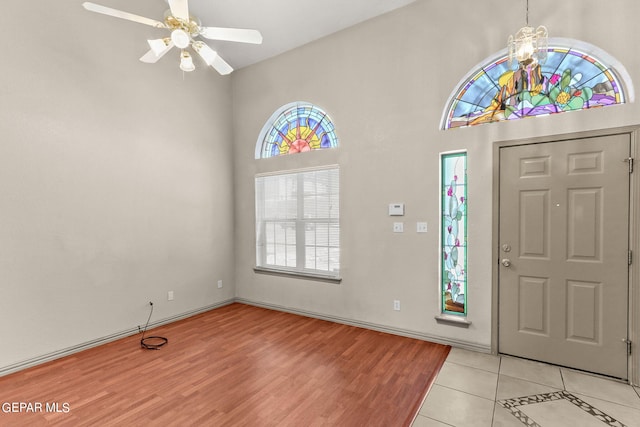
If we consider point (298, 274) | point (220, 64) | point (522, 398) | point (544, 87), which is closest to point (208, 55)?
point (220, 64)

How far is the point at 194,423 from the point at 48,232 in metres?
2.37

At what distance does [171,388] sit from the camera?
240 cm

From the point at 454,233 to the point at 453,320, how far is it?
2.98 ft

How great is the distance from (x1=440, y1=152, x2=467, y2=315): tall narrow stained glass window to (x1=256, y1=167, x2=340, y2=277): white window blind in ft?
4.24

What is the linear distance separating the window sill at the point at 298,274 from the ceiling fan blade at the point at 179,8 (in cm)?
307

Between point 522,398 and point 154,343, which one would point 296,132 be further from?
point 522,398

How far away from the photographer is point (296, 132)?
4.32m

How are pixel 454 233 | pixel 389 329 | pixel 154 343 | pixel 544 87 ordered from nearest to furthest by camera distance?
pixel 544 87
pixel 454 233
pixel 154 343
pixel 389 329

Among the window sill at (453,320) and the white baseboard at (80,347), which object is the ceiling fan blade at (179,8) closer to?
the white baseboard at (80,347)

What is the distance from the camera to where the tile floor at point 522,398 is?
199 cm

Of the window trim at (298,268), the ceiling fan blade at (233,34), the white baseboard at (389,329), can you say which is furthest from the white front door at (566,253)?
the ceiling fan blade at (233,34)

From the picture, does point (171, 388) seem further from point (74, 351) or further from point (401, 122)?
point (401, 122)

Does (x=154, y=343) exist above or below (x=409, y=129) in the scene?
below

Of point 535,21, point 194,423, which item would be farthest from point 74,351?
point 535,21
